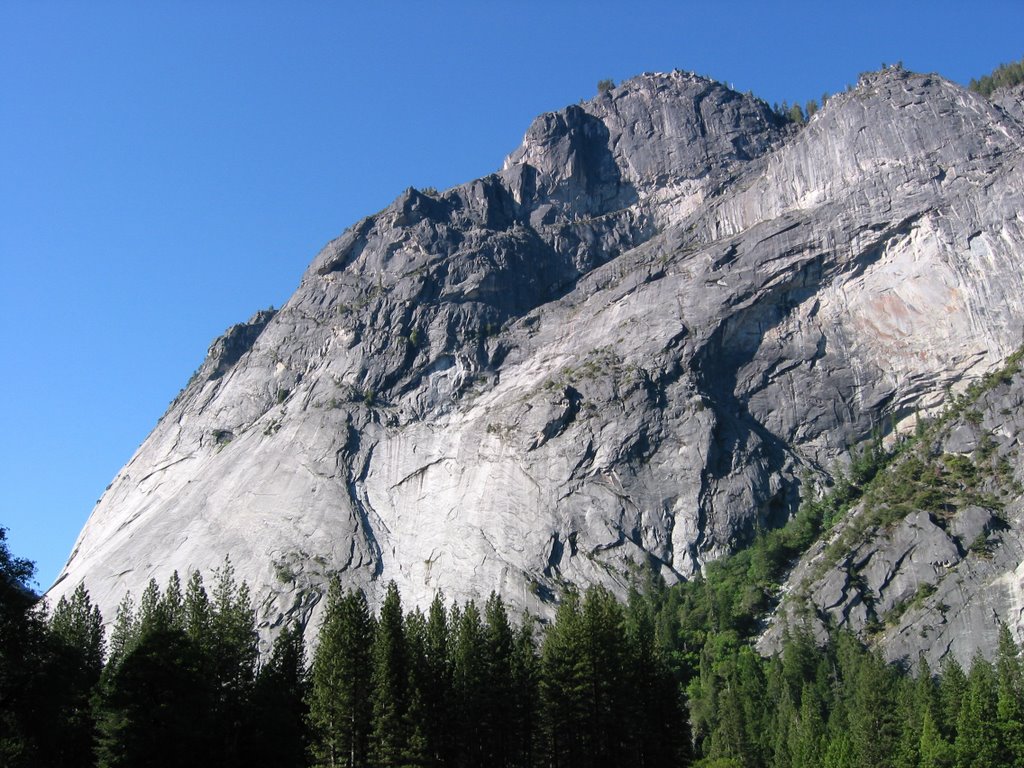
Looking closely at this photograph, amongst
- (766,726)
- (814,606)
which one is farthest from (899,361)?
(766,726)

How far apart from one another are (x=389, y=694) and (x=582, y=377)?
268 ft

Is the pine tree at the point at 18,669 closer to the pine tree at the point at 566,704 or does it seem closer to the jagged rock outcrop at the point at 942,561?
the pine tree at the point at 566,704

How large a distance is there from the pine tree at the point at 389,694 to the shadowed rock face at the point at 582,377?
170 feet

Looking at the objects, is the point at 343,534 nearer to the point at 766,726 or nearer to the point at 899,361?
the point at 766,726

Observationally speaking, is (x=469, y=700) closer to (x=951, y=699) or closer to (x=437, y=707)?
(x=437, y=707)

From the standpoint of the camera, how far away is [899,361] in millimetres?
124625

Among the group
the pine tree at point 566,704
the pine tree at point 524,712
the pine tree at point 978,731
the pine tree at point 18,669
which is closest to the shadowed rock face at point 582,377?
the pine tree at point 978,731

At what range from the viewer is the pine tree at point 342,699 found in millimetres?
51406

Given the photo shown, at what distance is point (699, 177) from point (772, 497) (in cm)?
7101

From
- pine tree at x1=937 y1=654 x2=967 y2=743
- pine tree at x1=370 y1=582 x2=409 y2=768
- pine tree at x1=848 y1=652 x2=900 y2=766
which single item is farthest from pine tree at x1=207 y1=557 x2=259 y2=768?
pine tree at x1=937 y1=654 x2=967 y2=743

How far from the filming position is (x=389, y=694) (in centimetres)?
5103

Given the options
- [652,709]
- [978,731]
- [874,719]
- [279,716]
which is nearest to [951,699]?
[874,719]

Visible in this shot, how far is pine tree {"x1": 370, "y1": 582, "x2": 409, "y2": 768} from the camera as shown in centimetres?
4981

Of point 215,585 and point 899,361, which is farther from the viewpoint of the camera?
point 899,361
